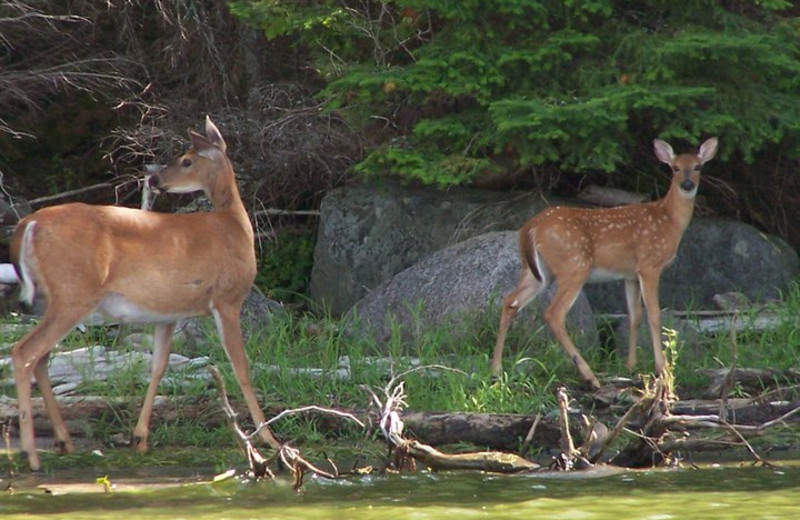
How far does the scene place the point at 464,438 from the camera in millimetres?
8203

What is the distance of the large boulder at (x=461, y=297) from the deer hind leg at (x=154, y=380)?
2.12 metres

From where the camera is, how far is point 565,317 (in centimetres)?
1014

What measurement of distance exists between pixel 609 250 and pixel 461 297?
1128 millimetres

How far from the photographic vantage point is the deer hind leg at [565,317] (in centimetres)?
941

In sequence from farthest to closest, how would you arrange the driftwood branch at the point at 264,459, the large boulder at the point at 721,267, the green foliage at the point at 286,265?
the green foliage at the point at 286,265 → the large boulder at the point at 721,267 → the driftwood branch at the point at 264,459

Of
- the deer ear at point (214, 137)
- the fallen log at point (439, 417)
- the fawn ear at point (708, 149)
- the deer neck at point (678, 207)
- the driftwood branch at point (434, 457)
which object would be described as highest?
the deer ear at point (214, 137)

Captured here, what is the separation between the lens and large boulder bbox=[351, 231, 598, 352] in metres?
10.4

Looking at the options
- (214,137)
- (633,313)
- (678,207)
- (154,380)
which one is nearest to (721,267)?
(678,207)

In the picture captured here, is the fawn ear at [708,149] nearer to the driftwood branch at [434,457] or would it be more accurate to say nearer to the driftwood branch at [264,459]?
the driftwood branch at [434,457]

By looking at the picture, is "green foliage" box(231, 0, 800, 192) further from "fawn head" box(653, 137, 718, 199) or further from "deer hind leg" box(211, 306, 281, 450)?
"deer hind leg" box(211, 306, 281, 450)

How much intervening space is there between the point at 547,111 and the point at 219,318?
320cm

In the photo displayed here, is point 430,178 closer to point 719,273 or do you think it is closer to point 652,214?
point 652,214

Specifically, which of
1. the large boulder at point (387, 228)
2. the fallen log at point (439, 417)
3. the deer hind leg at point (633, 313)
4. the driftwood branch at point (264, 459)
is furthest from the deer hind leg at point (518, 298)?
the driftwood branch at point (264, 459)

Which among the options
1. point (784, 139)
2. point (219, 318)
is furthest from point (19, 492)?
point (784, 139)
